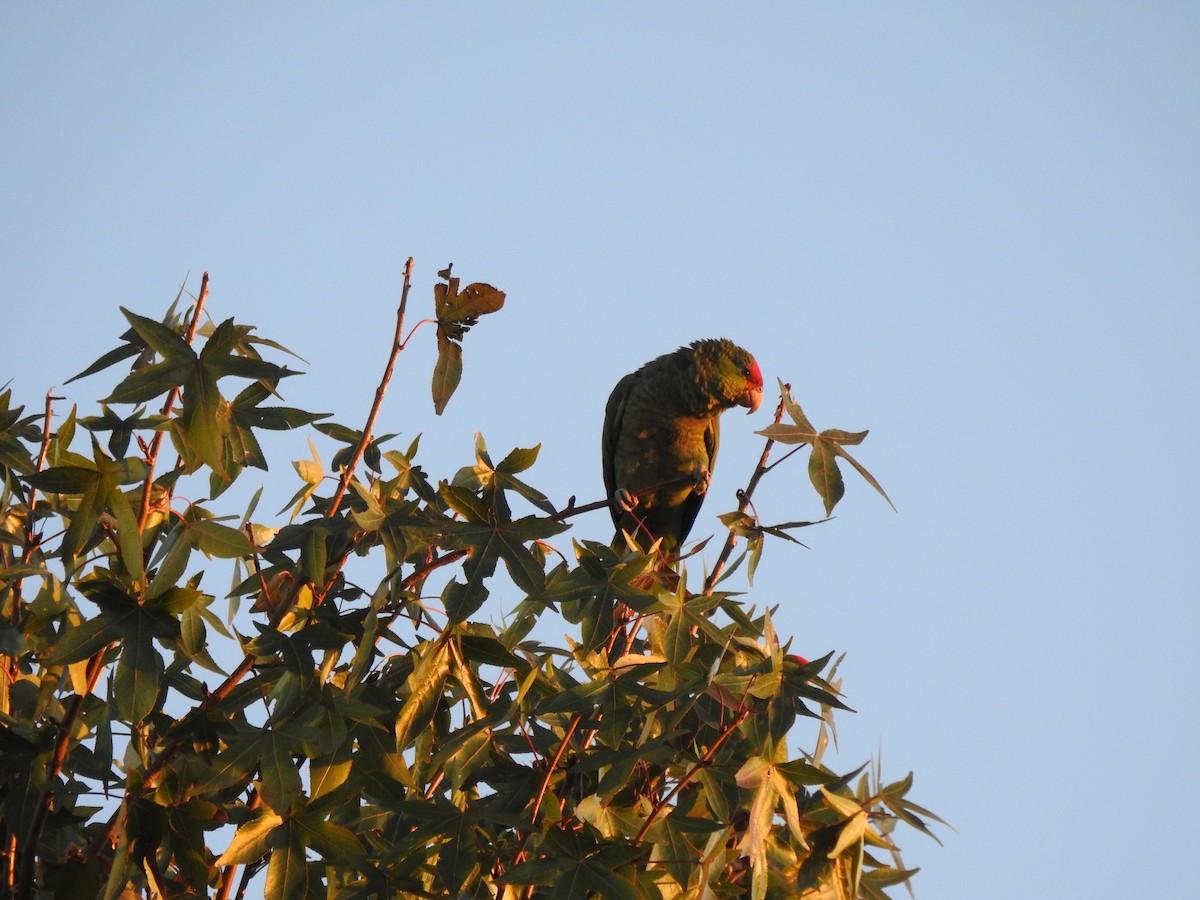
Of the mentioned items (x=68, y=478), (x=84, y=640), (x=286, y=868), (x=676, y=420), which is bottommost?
(x=286, y=868)

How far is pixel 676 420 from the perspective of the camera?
23.1ft

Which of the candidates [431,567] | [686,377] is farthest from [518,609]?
[686,377]

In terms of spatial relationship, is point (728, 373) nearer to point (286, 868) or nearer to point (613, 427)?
point (613, 427)

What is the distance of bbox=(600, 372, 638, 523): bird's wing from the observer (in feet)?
24.5

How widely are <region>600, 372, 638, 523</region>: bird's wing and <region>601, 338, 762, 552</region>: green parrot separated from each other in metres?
0.01

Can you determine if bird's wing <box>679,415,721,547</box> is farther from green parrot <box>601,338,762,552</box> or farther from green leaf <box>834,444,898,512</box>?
green leaf <box>834,444,898,512</box>

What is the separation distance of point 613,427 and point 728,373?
0.97m

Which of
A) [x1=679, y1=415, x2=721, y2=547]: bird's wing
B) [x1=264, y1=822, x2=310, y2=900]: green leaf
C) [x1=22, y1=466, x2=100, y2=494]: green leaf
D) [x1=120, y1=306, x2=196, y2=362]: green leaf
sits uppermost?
[x1=679, y1=415, x2=721, y2=547]: bird's wing

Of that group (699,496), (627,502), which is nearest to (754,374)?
(699,496)

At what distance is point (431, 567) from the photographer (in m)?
3.18

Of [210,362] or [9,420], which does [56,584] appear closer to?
[9,420]

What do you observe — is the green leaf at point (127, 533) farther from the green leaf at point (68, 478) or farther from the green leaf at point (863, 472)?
the green leaf at point (863, 472)

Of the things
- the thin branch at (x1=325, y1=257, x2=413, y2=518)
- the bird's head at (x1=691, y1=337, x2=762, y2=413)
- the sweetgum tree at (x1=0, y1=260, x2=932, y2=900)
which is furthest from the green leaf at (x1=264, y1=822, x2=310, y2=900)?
the bird's head at (x1=691, y1=337, x2=762, y2=413)

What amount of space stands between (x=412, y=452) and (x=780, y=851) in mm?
1607
